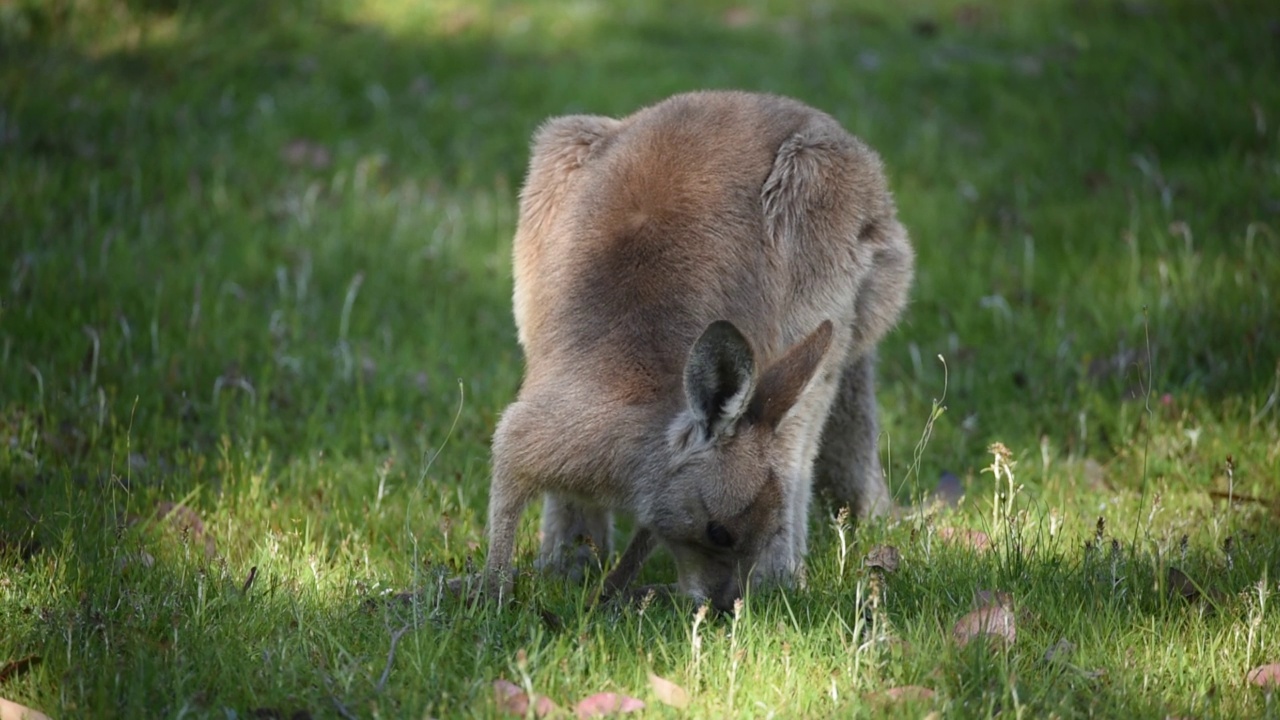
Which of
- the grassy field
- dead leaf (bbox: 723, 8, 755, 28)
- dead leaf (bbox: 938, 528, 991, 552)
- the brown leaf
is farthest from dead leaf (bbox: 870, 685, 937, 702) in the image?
dead leaf (bbox: 723, 8, 755, 28)

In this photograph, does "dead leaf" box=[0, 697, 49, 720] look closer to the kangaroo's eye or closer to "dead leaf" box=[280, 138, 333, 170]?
the kangaroo's eye

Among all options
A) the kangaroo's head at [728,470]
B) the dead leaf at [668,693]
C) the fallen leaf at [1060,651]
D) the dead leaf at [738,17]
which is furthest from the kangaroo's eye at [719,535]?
the dead leaf at [738,17]

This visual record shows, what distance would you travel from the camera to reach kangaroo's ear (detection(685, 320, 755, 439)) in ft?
10.6

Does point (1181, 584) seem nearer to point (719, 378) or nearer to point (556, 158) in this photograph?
point (719, 378)

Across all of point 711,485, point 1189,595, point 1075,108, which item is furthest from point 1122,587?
point 1075,108

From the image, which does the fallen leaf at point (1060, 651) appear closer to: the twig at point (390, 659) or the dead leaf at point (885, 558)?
the dead leaf at point (885, 558)

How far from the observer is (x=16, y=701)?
9.74ft

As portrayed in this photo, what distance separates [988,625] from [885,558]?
49cm

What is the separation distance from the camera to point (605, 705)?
115 inches

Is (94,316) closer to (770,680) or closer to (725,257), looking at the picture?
(725,257)

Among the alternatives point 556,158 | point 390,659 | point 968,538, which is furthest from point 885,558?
point 556,158

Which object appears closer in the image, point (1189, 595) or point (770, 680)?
point (770, 680)

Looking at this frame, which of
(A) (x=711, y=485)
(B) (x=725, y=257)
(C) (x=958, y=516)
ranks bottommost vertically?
(C) (x=958, y=516)

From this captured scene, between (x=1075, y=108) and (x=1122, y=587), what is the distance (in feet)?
16.1
